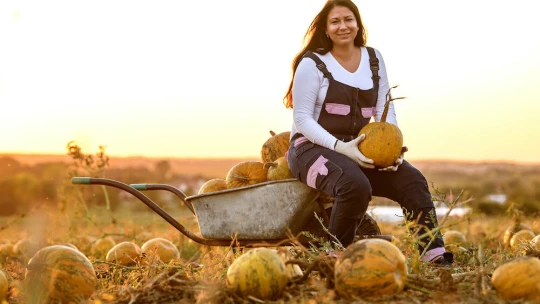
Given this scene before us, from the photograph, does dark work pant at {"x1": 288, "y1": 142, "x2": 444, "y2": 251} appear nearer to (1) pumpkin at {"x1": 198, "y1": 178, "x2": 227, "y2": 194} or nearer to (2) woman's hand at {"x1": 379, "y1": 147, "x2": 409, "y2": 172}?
(2) woman's hand at {"x1": 379, "y1": 147, "x2": 409, "y2": 172}

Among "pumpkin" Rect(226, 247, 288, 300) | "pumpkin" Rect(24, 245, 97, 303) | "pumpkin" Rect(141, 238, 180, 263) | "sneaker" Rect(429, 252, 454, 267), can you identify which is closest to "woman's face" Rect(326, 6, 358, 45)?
"sneaker" Rect(429, 252, 454, 267)

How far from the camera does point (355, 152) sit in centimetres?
436

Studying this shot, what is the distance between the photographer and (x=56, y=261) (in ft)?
11.3

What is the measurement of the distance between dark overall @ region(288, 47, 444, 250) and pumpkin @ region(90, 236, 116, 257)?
105 inches

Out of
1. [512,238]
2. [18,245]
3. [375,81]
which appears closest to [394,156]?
[375,81]

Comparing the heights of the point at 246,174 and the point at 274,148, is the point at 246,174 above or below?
below

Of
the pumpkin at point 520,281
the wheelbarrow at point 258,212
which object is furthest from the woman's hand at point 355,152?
the pumpkin at point 520,281

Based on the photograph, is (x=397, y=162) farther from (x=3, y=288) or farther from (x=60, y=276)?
(x=3, y=288)

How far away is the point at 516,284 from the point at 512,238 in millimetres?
2897

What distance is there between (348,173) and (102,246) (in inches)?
130

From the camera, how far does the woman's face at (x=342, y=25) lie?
4824 mm

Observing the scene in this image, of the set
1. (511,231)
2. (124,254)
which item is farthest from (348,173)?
(511,231)

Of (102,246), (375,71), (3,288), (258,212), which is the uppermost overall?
(375,71)

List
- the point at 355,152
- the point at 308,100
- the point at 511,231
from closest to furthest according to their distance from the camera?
the point at 355,152 → the point at 308,100 → the point at 511,231
